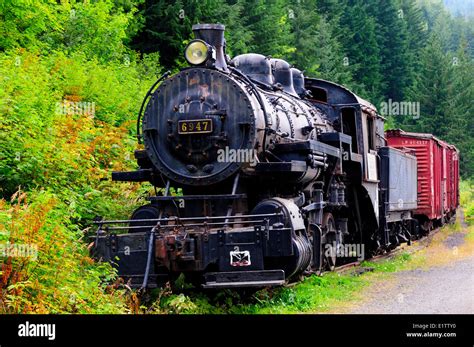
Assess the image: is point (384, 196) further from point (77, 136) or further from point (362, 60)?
point (362, 60)

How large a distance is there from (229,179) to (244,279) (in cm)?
170

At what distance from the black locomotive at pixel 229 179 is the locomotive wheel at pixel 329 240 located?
25 mm

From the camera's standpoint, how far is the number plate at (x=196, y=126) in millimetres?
9922

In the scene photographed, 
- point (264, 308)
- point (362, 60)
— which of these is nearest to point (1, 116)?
point (264, 308)

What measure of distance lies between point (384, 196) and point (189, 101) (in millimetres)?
6741

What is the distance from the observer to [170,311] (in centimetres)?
867

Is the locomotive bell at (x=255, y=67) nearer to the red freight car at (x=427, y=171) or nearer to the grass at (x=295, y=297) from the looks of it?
the grass at (x=295, y=297)

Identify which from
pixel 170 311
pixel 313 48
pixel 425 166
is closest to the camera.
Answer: pixel 170 311

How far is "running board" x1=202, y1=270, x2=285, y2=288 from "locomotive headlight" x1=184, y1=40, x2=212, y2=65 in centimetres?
298

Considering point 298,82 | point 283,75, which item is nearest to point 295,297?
point 283,75

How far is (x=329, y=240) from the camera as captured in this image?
12.6 metres

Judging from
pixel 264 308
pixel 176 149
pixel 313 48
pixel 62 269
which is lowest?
pixel 264 308

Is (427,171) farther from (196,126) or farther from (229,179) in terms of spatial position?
(196,126)
